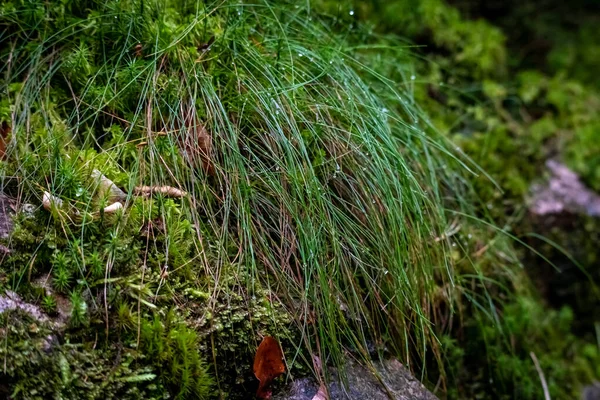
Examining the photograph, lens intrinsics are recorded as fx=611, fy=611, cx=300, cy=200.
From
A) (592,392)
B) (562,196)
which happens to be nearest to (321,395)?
(592,392)

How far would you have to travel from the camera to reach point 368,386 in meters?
1.69

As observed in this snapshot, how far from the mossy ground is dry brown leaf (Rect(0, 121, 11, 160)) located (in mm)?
43

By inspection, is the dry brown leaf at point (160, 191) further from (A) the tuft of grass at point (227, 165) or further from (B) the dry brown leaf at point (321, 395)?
(B) the dry brown leaf at point (321, 395)

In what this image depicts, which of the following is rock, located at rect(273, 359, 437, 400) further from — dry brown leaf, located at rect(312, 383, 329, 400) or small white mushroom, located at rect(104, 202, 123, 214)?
small white mushroom, located at rect(104, 202, 123, 214)

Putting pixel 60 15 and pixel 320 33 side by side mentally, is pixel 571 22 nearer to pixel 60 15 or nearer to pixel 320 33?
pixel 320 33

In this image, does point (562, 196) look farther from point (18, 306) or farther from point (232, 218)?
point (18, 306)

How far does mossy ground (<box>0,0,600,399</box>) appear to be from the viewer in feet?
5.02

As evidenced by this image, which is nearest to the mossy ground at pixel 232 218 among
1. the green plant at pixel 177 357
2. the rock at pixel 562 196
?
the green plant at pixel 177 357

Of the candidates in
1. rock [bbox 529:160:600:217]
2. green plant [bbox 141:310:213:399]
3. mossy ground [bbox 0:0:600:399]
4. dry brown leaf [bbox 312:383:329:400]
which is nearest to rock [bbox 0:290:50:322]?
mossy ground [bbox 0:0:600:399]

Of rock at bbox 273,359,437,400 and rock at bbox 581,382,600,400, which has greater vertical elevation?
rock at bbox 273,359,437,400

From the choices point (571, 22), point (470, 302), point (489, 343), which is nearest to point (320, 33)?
point (470, 302)

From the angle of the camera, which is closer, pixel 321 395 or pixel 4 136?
pixel 321 395

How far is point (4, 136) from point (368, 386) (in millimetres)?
1312

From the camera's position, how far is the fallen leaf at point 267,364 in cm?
160
